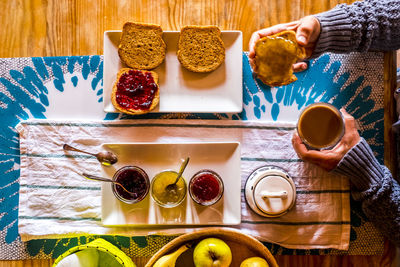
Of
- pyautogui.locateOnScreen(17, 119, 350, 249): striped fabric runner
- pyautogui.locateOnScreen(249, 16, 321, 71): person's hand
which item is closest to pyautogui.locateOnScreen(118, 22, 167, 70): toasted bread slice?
pyautogui.locateOnScreen(17, 119, 350, 249): striped fabric runner

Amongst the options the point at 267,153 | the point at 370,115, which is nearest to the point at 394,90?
the point at 370,115

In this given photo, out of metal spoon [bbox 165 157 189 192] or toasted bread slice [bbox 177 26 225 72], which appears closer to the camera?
metal spoon [bbox 165 157 189 192]

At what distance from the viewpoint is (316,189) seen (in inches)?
47.1

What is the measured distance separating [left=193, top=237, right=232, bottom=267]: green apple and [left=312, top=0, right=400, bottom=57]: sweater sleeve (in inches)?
27.4

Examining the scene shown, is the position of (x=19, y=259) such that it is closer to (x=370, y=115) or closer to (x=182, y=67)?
(x=182, y=67)

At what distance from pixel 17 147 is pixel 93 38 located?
48 cm

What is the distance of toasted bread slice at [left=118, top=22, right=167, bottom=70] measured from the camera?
1203 mm

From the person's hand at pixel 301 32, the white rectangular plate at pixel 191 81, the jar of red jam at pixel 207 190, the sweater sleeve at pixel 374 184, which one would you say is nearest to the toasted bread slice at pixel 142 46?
the white rectangular plate at pixel 191 81

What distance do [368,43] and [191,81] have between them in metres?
0.59

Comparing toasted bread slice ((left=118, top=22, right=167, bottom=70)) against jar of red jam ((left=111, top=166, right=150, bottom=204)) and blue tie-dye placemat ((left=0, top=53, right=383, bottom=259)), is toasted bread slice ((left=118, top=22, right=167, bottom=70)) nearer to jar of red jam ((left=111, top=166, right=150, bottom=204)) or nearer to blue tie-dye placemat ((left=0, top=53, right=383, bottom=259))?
blue tie-dye placemat ((left=0, top=53, right=383, bottom=259))

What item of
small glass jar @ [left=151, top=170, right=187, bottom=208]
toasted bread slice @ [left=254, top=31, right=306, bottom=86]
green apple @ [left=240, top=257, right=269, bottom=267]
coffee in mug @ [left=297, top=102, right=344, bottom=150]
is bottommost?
green apple @ [left=240, top=257, right=269, bottom=267]

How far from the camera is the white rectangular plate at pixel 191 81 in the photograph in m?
1.20

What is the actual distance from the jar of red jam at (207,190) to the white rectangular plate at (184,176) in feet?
0.16

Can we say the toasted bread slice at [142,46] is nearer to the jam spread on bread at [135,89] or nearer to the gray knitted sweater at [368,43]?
the jam spread on bread at [135,89]
